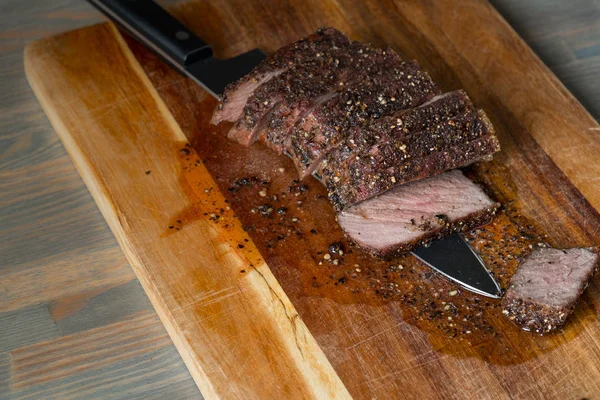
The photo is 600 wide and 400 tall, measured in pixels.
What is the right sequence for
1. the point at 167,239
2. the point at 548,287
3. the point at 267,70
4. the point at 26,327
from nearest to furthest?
the point at 548,287
the point at 26,327
the point at 167,239
the point at 267,70

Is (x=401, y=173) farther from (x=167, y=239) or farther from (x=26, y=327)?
(x=26, y=327)

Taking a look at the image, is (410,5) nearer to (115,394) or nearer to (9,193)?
(9,193)

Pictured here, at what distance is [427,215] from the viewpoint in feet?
15.1

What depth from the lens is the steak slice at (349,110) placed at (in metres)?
4.71

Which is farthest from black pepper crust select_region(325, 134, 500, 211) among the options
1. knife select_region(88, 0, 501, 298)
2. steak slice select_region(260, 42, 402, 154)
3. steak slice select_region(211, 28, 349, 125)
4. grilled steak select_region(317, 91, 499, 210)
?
knife select_region(88, 0, 501, 298)

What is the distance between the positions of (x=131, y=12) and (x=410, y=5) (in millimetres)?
1856

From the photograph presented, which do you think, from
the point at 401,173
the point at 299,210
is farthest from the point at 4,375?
the point at 401,173

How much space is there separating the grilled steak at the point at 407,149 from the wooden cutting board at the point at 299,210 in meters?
0.28

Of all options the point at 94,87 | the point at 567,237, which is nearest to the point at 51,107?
the point at 94,87

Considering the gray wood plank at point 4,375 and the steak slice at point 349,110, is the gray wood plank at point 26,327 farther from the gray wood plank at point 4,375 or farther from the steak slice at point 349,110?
the steak slice at point 349,110

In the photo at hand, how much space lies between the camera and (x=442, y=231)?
15.0 ft

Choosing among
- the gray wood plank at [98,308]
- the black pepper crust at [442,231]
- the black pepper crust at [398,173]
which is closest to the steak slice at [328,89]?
the black pepper crust at [398,173]

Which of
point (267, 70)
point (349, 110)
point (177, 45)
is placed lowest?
point (177, 45)

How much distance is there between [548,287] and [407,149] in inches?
39.4
